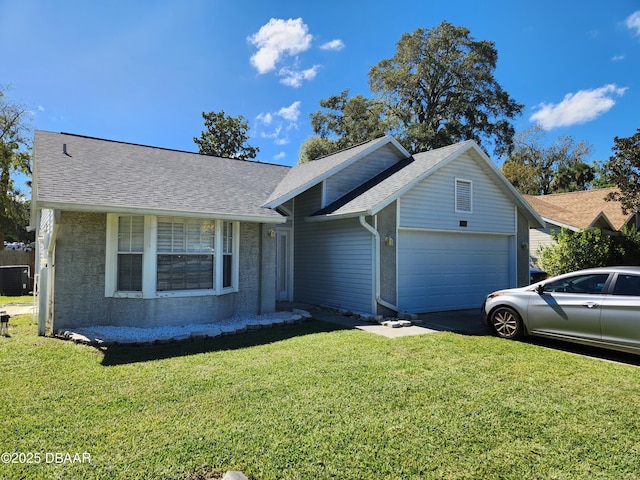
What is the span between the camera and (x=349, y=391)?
4.90m

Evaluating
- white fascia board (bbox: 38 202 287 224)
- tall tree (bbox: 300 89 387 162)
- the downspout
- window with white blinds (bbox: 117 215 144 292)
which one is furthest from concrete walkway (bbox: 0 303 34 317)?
tall tree (bbox: 300 89 387 162)

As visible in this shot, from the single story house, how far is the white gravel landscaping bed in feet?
0.90

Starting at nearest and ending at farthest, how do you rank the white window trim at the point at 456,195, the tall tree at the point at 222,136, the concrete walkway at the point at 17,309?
the concrete walkway at the point at 17,309 < the white window trim at the point at 456,195 < the tall tree at the point at 222,136

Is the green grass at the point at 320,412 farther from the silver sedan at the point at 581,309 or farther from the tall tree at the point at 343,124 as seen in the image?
the tall tree at the point at 343,124

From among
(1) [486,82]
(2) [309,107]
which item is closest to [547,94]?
(1) [486,82]

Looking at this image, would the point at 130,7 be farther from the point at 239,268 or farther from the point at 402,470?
the point at 402,470

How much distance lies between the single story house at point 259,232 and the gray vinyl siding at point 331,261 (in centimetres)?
5

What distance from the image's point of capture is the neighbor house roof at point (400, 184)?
10164mm

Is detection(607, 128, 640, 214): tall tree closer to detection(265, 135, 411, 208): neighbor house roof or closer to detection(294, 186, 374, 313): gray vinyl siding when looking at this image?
detection(265, 135, 411, 208): neighbor house roof

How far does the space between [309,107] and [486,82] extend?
1407 centimetres

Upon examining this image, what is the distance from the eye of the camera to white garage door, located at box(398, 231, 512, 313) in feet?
35.6

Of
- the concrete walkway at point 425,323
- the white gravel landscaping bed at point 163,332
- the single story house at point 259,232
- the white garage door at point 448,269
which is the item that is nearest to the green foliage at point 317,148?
the single story house at point 259,232

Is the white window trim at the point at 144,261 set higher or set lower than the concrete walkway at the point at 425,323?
higher

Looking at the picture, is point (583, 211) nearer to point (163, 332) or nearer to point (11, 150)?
point (163, 332)
